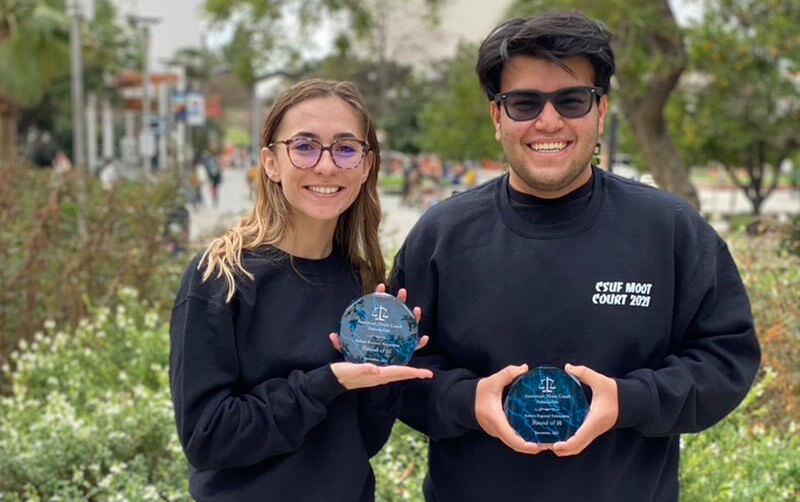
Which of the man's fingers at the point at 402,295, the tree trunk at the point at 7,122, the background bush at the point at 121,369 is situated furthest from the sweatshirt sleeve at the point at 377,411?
the tree trunk at the point at 7,122

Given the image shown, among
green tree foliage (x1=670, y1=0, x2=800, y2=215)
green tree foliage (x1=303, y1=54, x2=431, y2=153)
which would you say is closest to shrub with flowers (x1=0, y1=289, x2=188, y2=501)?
green tree foliage (x1=670, y1=0, x2=800, y2=215)

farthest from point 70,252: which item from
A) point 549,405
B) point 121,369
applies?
point 549,405

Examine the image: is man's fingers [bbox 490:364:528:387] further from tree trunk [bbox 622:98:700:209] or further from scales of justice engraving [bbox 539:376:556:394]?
tree trunk [bbox 622:98:700:209]

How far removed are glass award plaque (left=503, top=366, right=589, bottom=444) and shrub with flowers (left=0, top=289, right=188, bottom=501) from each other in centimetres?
208

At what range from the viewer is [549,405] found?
189 cm

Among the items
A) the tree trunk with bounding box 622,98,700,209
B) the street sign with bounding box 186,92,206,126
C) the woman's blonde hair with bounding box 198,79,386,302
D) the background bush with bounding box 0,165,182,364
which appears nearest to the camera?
the woman's blonde hair with bounding box 198,79,386,302

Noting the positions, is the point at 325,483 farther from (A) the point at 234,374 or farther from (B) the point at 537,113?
(B) the point at 537,113

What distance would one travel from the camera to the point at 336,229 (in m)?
2.34

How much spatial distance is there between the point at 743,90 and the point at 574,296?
1630 centimetres

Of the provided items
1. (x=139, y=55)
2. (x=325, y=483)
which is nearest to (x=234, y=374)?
(x=325, y=483)

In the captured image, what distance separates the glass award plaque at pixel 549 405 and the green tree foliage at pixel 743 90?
10.5 metres

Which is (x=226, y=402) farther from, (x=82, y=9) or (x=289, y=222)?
(x=82, y=9)

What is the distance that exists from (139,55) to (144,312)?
36562 mm

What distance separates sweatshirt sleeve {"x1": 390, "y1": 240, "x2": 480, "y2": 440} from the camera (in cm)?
202
